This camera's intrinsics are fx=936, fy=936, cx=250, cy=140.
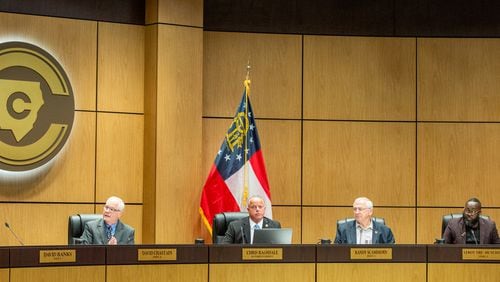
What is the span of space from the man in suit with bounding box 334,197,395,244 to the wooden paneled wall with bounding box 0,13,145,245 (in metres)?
2.27

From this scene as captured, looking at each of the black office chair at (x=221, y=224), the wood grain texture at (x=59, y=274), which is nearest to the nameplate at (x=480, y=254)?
the black office chair at (x=221, y=224)

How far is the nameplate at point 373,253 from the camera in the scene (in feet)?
22.3

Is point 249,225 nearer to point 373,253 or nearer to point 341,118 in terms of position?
point 373,253

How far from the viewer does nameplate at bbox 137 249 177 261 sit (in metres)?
6.50

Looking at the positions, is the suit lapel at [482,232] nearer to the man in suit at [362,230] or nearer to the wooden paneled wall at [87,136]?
the man in suit at [362,230]

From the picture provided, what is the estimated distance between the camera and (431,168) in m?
9.78

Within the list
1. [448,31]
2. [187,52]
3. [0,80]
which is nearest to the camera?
[0,80]

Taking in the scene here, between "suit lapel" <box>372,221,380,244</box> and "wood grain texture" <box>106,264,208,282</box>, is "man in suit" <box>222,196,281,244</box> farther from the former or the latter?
"wood grain texture" <box>106,264,208,282</box>

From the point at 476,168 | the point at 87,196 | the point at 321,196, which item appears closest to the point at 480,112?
the point at 476,168

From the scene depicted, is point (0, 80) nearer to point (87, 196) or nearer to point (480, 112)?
point (87, 196)

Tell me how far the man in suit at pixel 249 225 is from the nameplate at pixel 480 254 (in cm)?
184

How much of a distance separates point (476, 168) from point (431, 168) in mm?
472

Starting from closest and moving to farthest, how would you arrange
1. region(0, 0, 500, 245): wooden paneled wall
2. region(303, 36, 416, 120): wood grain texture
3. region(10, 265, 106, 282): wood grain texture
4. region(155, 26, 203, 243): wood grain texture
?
region(10, 265, 106, 282): wood grain texture, region(155, 26, 203, 243): wood grain texture, region(0, 0, 500, 245): wooden paneled wall, region(303, 36, 416, 120): wood grain texture

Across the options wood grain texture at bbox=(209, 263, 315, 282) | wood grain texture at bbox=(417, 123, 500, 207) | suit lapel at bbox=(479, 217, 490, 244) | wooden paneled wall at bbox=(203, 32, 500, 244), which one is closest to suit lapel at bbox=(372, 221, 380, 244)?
suit lapel at bbox=(479, 217, 490, 244)
